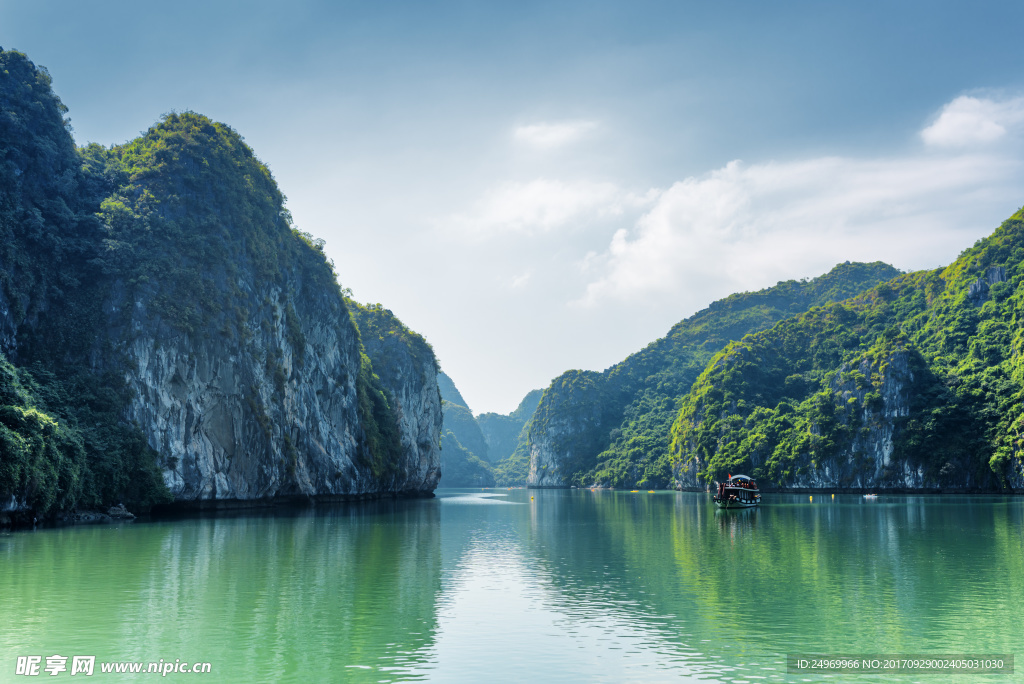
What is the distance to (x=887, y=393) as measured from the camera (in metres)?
126

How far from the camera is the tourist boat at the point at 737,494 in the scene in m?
71.4

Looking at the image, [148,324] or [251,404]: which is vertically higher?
[148,324]

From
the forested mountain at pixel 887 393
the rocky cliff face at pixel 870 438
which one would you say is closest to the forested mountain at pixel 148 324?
the rocky cliff face at pixel 870 438

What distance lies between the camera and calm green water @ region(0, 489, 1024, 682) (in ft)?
52.4

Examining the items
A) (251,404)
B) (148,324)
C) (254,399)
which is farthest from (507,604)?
(254,399)

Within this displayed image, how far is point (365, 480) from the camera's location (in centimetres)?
10494

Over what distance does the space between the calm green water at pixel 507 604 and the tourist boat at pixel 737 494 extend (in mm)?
30331

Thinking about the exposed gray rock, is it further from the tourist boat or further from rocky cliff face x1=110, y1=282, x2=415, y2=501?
the tourist boat

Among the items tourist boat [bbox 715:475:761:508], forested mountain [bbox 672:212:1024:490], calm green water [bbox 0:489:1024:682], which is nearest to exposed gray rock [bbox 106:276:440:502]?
calm green water [bbox 0:489:1024:682]

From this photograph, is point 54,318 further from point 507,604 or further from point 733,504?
point 733,504

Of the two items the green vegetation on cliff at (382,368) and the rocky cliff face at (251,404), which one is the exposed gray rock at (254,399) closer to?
the rocky cliff face at (251,404)

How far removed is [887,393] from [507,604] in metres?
120

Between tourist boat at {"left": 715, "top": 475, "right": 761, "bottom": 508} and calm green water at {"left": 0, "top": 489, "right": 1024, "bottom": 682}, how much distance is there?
30.3 meters

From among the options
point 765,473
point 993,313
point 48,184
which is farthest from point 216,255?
point 993,313
